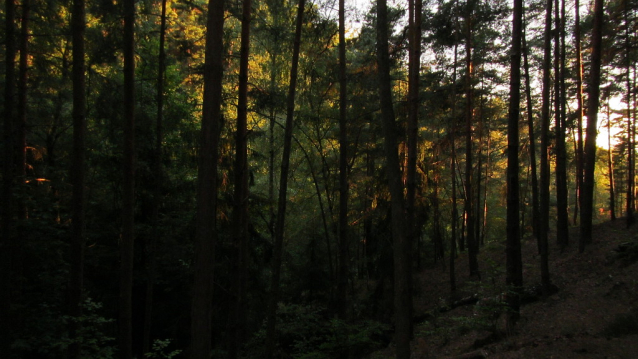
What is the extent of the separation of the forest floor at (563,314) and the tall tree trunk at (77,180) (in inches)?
318

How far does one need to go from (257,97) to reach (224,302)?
8.57m

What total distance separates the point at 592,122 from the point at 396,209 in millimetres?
11663

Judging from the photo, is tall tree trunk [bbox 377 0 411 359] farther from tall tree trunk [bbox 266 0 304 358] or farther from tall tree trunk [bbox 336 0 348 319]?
tall tree trunk [bbox 336 0 348 319]

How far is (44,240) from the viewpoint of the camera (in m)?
9.56

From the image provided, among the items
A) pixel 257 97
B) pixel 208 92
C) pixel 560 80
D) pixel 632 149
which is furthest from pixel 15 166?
pixel 632 149

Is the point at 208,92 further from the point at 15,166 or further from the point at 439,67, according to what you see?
the point at 439,67

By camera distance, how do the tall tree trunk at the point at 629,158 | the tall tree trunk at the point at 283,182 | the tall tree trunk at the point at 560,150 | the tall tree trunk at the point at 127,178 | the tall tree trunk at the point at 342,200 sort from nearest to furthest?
the tall tree trunk at the point at 127,178, the tall tree trunk at the point at 283,182, the tall tree trunk at the point at 342,200, the tall tree trunk at the point at 560,150, the tall tree trunk at the point at 629,158

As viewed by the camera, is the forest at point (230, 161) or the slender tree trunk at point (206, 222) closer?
the slender tree trunk at point (206, 222)

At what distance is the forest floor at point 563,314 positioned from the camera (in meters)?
7.32

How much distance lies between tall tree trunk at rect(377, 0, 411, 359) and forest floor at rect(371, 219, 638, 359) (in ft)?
9.42

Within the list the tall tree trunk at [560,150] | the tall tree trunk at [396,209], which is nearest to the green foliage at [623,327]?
the tall tree trunk at [396,209]

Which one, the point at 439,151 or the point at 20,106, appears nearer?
the point at 20,106

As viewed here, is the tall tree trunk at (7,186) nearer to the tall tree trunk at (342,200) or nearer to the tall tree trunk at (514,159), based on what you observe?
the tall tree trunk at (342,200)

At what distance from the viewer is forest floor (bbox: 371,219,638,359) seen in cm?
732
